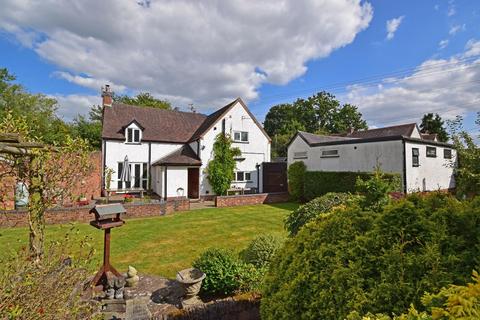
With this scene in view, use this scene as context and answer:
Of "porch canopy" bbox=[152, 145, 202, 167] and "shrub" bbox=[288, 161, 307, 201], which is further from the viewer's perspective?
"shrub" bbox=[288, 161, 307, 201]

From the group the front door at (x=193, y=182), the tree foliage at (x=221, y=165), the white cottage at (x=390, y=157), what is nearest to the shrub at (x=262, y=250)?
the white cottage at (x=390, y=157)

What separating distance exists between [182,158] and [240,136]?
5478mm

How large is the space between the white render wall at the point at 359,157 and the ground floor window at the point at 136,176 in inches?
501

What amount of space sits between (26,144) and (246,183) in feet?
61.3

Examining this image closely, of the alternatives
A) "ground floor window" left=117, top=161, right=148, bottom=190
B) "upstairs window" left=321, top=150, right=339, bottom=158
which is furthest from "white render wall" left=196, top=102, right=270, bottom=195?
"upstairs window" left=321, top=150, right=339, bottom=158

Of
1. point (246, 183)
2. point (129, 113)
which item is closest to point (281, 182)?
point (246, 183)

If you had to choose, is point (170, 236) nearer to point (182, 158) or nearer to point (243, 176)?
point (182, 158)

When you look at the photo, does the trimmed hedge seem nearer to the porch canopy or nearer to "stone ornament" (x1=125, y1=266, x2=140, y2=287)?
the porch canopy

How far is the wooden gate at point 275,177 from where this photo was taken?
2161 centimetres

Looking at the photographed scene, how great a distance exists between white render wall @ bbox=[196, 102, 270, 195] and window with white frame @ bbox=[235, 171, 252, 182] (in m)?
0.26

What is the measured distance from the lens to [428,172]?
15820 millimetres

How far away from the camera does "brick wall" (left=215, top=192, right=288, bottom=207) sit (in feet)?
55.2

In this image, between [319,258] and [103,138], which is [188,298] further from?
[103,138]

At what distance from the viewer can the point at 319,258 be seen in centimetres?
270
